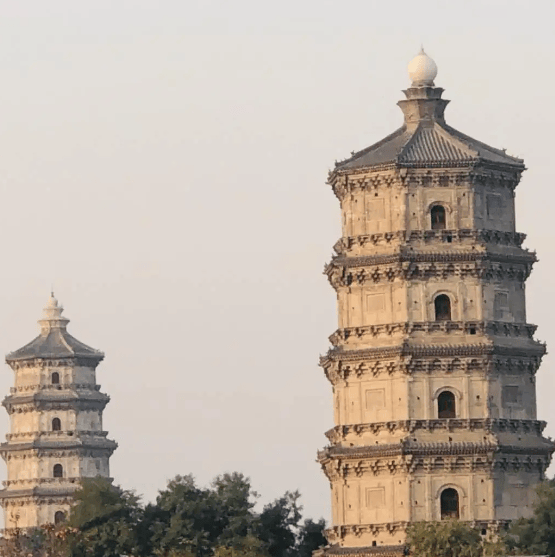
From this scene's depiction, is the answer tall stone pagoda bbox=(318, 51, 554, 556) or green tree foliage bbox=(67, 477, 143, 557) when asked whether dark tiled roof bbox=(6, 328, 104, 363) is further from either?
tall stone pagoda bbox=(318, 51, 554, 556)

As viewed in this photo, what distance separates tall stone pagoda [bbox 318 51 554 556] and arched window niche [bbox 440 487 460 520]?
6 centimetres

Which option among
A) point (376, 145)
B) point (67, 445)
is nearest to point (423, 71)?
point (376, 145)

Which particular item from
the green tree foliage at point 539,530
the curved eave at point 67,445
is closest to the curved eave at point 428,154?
the green tree foliage at point 539,530

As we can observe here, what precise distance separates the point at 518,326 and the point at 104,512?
27.5 m

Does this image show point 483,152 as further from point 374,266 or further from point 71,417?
point 71,417

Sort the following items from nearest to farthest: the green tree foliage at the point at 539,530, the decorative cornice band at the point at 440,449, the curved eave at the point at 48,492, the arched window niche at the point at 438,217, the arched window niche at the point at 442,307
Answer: the green tree foliage at the point at 539,530, the decorative cornice band at the point at 440,449, the arched window niche at the point at 442,307, the arched window niche at the point at 438,217, the curved eave at the point at 48,492

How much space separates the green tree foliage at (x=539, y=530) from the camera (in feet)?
368

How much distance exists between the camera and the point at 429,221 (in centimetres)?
11738

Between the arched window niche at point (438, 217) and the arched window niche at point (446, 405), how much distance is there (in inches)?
301

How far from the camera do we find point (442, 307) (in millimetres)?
117312

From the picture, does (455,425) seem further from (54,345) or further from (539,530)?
(54,345)

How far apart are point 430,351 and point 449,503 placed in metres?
6.96

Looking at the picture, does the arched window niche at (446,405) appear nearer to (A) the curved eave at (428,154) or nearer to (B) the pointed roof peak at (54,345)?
(A) the curved eave at (428,154)

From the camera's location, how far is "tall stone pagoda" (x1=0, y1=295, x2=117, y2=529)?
607 feet
